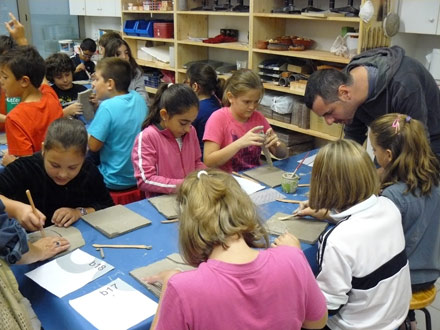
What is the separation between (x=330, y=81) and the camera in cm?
208

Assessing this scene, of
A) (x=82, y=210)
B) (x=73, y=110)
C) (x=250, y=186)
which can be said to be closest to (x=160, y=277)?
(x=82, y=210)

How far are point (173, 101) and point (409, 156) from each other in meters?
1.08

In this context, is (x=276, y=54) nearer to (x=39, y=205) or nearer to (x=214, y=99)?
(x=214, y=99)

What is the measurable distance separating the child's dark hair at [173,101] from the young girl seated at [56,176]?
44 centimetres

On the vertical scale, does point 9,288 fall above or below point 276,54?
below

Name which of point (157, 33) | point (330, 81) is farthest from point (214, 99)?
point (157, 33)

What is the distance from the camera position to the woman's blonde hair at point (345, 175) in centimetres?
141

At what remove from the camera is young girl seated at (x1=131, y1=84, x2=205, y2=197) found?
2.04 meters

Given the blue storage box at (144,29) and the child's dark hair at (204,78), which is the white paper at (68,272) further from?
the blue storage box at (144,29)

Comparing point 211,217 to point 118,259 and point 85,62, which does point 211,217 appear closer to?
point 118,259

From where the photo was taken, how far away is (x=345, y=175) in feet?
4.62

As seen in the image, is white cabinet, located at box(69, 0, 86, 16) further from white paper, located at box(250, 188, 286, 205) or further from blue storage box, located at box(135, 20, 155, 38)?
white paper, located at box(250, 188, 286, 205)

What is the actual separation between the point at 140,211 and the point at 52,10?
585 centimetres

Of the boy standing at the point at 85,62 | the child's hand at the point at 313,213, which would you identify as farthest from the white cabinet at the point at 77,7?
the child's hand at the point at 313,213
